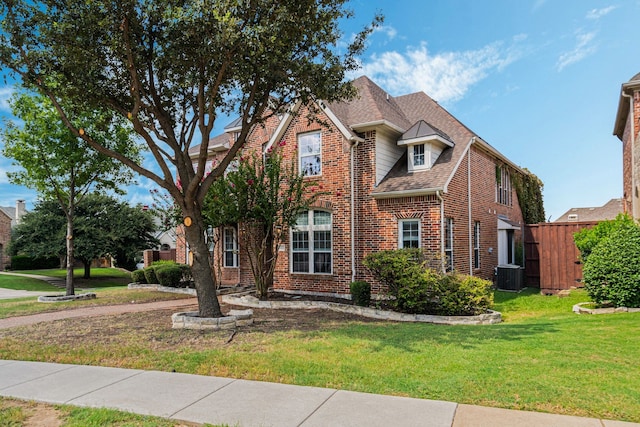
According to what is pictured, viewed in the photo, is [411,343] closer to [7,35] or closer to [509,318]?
[509,318]

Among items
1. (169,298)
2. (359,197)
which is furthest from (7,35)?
(359,197)

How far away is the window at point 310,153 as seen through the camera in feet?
49.7

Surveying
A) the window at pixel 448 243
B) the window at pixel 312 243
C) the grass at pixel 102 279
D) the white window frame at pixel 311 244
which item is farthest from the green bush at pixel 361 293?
the grass at pixel 102 279

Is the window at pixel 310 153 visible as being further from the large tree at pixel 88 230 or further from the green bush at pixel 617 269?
the large tree at pixel 88 230

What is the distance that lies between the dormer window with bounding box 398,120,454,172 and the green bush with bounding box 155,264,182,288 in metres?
10.1

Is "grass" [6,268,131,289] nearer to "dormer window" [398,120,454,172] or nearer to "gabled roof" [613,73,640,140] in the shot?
"dormer window" [398,120,454,172]

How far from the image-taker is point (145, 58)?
Result: 9875 millimetres

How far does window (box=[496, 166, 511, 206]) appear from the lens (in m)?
18.8

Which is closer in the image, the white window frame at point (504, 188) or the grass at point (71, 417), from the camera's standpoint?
the grass at point (71, 417)

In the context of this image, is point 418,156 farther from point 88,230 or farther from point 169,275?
point 88,230

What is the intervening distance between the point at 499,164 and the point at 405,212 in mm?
7777

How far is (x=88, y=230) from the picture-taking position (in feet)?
91.1

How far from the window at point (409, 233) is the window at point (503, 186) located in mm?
6893

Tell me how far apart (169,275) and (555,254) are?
15238mm
